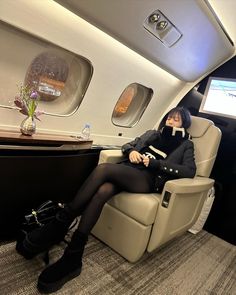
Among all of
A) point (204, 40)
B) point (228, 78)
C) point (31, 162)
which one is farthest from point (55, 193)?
point (228, 78)

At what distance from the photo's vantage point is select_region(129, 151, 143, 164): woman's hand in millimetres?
2178

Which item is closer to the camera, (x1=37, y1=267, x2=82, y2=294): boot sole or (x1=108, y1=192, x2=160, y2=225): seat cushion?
(x1=37, y1=267, x2=82, y2=294): boot sole

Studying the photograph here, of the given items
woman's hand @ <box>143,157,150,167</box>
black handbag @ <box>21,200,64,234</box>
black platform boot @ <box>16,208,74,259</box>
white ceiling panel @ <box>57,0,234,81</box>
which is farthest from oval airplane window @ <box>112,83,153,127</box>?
black platform boot @ <box>16,208,74,259</box>

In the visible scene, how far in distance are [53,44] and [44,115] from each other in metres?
0.61

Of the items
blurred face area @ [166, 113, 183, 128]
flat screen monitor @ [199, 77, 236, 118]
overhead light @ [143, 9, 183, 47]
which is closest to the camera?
overhead light @ [143, 9, 183, 47]

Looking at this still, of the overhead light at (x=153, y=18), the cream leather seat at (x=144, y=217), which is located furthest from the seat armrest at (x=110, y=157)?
the overhead light at (x=153, y=18)

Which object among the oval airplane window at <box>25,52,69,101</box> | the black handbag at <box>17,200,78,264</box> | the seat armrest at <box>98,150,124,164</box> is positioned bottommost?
the black handbag at <box>17,200,78,264</box>

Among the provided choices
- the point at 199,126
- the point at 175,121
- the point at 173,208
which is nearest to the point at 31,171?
the point at 173,208

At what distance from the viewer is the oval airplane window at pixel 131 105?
3170mm

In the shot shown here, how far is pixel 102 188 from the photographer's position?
1912 millimetres

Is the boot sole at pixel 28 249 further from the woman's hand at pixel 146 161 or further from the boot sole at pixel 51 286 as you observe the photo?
the woman's hand at pixel 146 161

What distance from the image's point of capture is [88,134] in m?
2.78

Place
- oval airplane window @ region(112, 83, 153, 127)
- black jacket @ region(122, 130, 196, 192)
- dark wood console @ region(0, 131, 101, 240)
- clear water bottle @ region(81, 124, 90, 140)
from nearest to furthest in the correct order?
dark wood console @ region(0, 131, 101, 240) < black jacket @ region(122, 130, 196, 192) < clear water bottle @ region(81, 124, 90, 140) < oval airplane window @ region(112, 83, 153, 127)

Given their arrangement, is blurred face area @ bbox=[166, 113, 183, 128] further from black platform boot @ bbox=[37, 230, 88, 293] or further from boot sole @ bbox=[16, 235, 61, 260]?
boot sole @ bbox=[16, 235, 61, 260]
